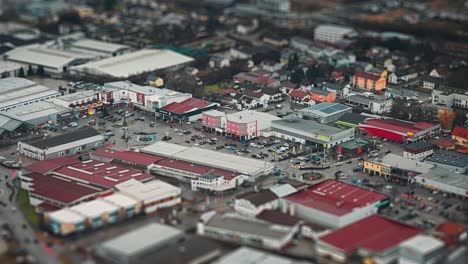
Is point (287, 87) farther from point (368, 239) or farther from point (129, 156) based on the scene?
point (368, 239)

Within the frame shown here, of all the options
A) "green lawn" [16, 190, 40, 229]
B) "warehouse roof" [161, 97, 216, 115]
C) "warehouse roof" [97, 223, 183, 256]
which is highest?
"warehouse roof" [97, 223, 183, 256]

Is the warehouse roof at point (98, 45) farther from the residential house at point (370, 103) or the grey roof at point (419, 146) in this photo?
the grey roof at point (419, 146)

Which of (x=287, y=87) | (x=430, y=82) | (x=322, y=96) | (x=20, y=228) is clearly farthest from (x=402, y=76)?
(x=20, y=228)

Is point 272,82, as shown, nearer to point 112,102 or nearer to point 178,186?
point 112,102

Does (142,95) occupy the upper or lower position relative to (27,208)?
upper

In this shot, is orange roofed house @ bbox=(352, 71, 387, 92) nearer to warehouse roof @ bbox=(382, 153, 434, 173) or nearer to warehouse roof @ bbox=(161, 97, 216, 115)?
warehouse roof @ bbox=(161, 97, 216, 115)

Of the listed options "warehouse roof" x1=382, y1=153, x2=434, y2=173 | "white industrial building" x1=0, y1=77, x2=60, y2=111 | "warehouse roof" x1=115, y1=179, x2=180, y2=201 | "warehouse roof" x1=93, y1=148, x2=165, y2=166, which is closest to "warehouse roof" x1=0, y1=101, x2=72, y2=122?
Result: "white industrial building" x1=0, y1=77, x2=60, y2=111
